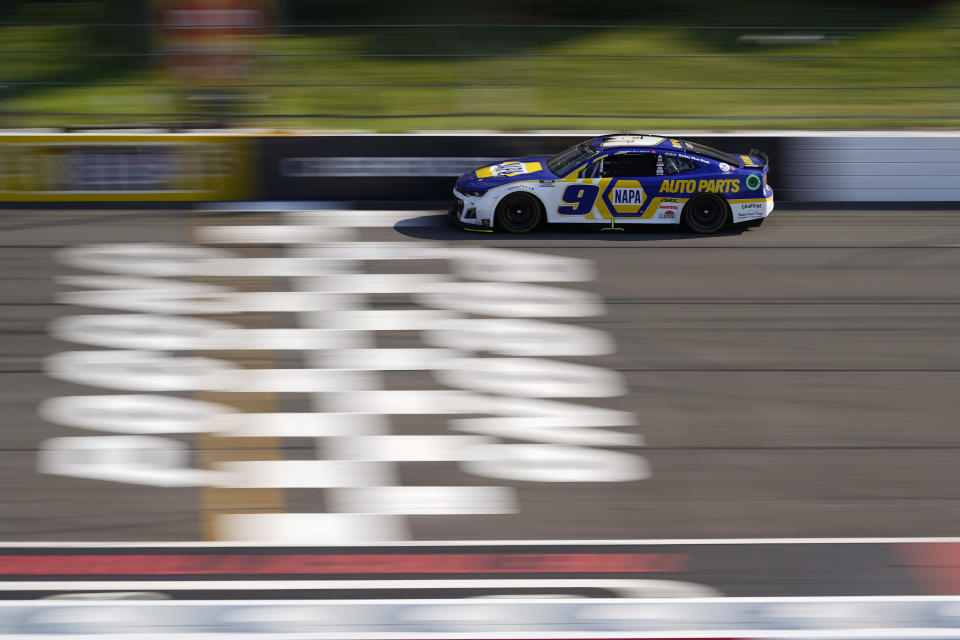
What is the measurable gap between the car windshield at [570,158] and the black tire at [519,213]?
47 cm

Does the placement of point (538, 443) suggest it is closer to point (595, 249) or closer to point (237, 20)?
point (595, 249)

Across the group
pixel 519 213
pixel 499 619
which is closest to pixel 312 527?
pixel 499 619

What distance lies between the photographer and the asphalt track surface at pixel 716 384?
6535mm

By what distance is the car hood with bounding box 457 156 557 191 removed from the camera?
12.2m

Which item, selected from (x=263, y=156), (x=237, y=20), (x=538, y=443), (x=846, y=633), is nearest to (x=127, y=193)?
(x=263, y=156)

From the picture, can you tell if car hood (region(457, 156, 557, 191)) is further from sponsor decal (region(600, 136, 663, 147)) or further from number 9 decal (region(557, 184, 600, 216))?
sponsor decal (region(600, 136, 663, 147))

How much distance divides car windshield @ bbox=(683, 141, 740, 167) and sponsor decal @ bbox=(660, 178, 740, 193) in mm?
300

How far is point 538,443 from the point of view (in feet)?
24.8

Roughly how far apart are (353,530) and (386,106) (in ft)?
28.4

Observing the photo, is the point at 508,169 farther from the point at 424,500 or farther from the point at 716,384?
the point at 424,500

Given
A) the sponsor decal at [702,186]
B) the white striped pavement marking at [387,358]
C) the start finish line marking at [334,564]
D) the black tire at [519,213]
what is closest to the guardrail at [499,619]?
the start finish line marking at [334,564]

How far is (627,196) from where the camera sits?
1223 cm

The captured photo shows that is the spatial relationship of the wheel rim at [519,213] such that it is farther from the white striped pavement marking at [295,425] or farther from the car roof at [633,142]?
the white striped pavement marking at [295,425]

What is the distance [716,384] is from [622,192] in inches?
169
